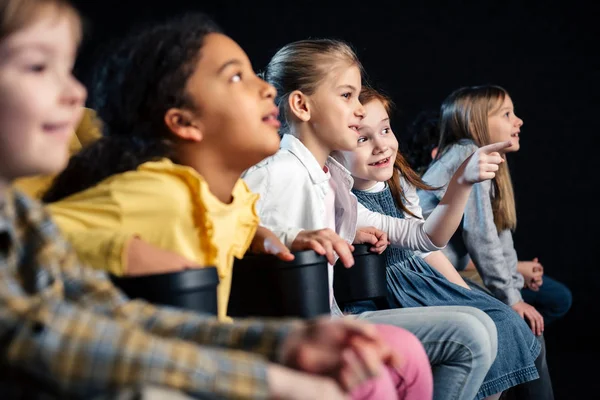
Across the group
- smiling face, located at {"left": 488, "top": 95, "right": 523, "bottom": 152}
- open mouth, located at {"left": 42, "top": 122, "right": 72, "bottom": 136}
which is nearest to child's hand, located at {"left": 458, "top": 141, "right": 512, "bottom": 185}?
smiling face, located at {"left": 488, "top": 95, "right": 523, "bottom": 152}

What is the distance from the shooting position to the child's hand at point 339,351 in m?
0.78

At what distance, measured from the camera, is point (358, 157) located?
80.1 inches

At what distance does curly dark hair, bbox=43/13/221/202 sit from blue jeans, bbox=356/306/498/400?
66cm

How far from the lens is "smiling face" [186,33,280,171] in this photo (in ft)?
4.13

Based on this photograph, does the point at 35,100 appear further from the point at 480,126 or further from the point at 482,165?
the point at 480,126

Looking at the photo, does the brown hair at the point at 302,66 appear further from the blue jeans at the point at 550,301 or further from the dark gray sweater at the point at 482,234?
the blue jeans at the point at 550,301

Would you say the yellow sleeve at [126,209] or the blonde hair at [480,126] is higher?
the yellow sleeve at [126,209]

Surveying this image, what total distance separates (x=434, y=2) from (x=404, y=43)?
21 centimetres

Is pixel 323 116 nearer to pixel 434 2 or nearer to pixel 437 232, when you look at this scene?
pixel 437 232

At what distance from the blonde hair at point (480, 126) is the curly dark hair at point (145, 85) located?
1505 millimetres

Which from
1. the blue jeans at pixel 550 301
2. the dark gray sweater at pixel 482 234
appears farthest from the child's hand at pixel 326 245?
the blue jeans at pixel 550 301

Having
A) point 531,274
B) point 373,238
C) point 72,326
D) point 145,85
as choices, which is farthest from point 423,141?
point 72,326

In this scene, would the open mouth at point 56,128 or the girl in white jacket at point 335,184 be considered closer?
the open mouth at point 56,128

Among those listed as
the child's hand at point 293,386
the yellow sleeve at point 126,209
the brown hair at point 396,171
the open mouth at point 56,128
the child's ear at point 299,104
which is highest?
the open mouth at point 56,128
